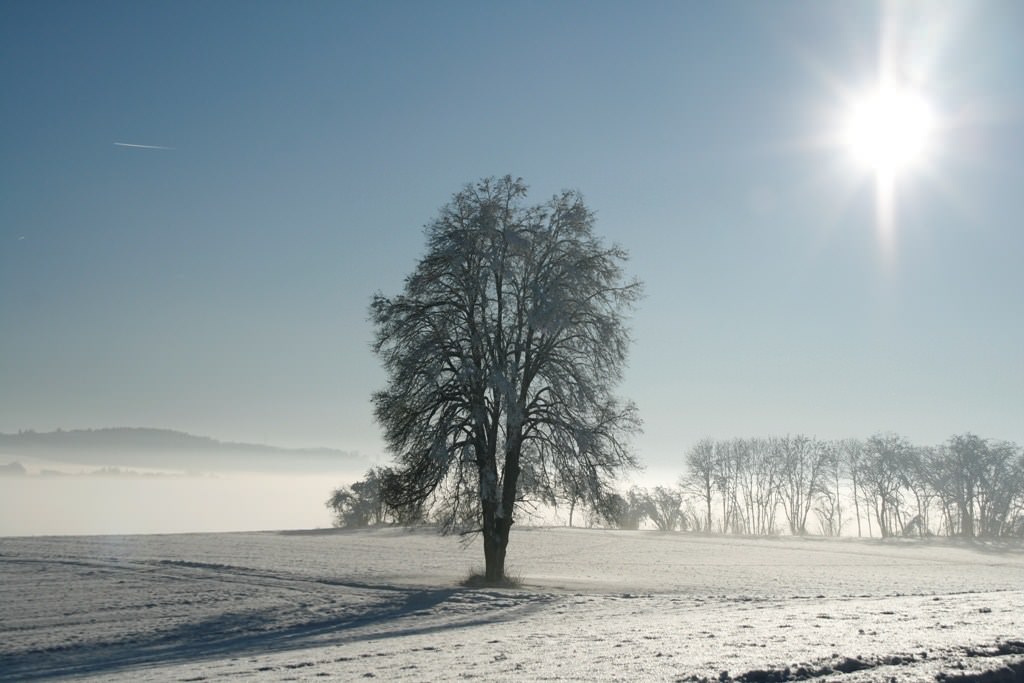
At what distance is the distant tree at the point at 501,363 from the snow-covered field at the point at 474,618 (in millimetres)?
3525

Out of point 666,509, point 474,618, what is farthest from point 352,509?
point 474,618

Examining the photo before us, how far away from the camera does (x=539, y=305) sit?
24438mm

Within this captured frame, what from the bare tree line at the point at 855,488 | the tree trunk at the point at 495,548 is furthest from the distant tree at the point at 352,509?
the tree trunk at the point at 495,548

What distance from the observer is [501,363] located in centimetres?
2519

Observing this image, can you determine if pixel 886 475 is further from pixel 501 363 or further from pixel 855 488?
pixel 501 363

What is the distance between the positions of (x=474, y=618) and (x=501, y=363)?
9.85 m

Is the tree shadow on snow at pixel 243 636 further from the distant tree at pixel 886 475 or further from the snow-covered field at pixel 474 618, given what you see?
the distant tree at pixel 886 475

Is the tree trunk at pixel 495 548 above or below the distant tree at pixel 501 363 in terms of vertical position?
below

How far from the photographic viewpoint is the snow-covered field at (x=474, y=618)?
9016mm

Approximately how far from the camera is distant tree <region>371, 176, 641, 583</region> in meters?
24.2

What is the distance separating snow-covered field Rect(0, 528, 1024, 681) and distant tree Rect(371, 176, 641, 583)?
3.52 metres

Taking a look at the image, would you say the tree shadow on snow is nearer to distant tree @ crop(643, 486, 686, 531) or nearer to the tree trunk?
the tree trunk

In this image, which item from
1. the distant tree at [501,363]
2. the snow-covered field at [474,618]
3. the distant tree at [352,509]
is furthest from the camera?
the distant tree at [352,509]

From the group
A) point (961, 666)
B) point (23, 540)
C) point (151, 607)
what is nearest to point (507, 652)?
point (961, 666)
